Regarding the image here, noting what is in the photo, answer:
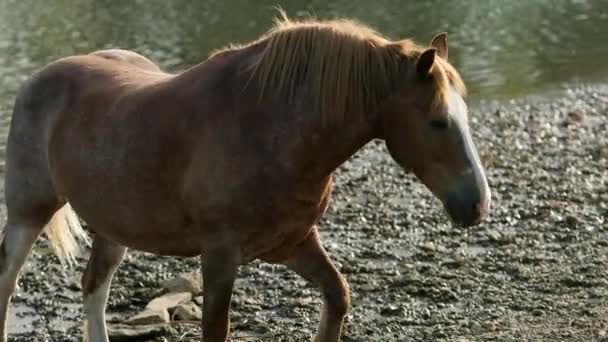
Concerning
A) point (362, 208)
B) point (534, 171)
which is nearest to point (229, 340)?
point (362, 208)

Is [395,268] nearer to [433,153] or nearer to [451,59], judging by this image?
[433,153]

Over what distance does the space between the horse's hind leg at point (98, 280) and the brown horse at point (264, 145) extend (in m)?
0.42

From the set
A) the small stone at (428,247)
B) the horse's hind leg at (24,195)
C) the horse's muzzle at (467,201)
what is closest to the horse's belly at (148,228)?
the horse's hind leg at (24,195)

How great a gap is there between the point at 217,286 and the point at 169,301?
6.46ft

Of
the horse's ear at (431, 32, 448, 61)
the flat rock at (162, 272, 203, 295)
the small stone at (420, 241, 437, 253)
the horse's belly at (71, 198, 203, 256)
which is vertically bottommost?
the small stone at (420, 241, 437, 253)

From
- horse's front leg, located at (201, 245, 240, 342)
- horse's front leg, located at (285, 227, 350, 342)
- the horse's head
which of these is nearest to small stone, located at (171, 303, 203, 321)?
horse's front leg, located at (285, 227, 350, 342)

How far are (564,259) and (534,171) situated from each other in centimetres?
287

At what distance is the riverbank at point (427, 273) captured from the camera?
621 cm

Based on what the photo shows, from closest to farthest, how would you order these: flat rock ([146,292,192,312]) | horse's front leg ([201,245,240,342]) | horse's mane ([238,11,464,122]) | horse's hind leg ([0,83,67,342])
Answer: horse's mane ([238,11,464,122])
horse's front leg ([201,245,240,342])
horse's hind leg ([0,83,67,342])
flat rock ([146,292,192,312])

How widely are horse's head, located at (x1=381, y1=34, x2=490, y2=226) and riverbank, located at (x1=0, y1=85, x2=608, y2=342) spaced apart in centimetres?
164

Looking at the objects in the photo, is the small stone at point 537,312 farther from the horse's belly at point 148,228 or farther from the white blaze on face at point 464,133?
the horse's belly at point 148,228

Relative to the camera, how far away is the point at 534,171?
10148mm

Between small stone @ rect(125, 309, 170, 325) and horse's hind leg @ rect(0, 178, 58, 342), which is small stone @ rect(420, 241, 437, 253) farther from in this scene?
horse's hind leg @ rect(0, 178, 58, 342)

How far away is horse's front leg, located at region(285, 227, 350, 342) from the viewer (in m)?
5.19
